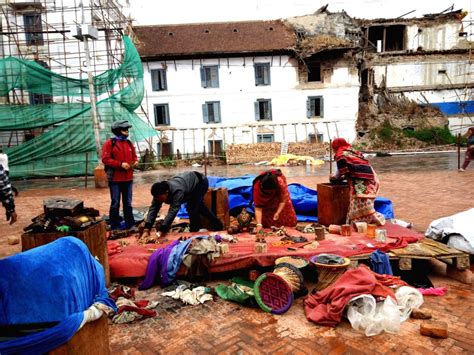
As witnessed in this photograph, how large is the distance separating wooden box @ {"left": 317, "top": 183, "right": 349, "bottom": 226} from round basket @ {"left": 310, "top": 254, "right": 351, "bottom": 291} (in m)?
2.00

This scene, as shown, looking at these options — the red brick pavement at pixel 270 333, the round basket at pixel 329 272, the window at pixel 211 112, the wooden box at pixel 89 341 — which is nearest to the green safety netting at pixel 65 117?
the window at pixel 211 112

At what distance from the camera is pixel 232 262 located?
432 centimetres

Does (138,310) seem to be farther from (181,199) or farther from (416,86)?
(416,86)

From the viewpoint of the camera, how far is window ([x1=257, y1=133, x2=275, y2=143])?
24.7 meters

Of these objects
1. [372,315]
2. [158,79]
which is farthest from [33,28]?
[372,315]

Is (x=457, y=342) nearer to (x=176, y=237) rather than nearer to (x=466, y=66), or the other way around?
(x=176, y=237)

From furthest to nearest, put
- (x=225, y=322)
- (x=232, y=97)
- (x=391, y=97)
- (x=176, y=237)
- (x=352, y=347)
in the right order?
(x=391, y=97) < (x=232, y=97) < (x=176, y=237) < (x=225, y=322) < (x=352, y=347)

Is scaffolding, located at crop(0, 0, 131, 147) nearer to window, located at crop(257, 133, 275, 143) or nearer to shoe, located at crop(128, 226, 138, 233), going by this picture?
window, located at crop(257, 133, 275, 143)

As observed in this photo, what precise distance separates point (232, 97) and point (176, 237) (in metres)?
20.3

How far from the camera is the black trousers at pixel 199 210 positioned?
18.5ft

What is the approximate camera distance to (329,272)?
12.5ft

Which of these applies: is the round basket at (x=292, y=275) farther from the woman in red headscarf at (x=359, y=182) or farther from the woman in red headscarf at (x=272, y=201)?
the woman in red headscarf at (x=359, y=182)

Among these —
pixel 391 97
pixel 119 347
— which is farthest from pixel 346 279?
pixel 391 97

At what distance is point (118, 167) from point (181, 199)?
1.68m
